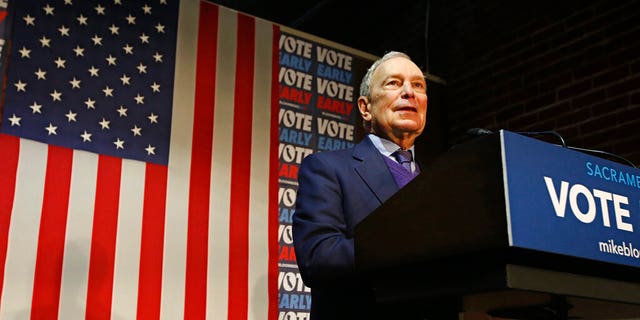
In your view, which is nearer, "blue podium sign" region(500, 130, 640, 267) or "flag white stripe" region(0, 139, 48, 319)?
"blue podium sign" region(500, 130, 640, 267)

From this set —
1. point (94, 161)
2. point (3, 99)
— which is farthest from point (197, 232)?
point (3, 99)

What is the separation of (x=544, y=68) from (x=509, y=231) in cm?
310

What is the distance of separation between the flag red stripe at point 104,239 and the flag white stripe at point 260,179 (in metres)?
0.68

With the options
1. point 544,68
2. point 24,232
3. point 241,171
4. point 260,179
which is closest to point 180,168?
point 241,171

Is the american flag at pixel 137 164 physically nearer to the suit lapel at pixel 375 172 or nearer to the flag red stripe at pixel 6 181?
the flag red stripe at pixel 6 181

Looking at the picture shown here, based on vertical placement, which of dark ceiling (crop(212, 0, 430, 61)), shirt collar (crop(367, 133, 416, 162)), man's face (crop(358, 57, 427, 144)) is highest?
dark ceiling (crop(212, 0, 430, 61))

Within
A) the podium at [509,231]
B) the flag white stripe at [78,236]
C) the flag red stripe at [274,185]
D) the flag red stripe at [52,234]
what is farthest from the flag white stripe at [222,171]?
the podium at [509,231]

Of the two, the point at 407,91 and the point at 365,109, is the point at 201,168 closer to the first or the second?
the point at 365,109

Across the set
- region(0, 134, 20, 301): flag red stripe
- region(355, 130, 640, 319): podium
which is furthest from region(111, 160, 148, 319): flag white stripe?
region(355, 130, 640, 319): podium

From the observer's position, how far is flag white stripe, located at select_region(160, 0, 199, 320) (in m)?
2.96

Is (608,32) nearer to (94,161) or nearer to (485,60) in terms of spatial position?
(485,60)

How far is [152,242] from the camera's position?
2957mm

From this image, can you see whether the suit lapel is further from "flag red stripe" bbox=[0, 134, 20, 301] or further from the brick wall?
the brick wall

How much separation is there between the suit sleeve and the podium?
8 centimetres
